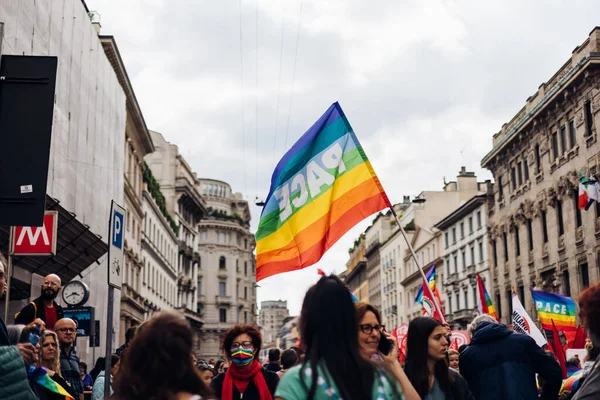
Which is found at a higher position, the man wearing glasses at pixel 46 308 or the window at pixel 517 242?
the window at pixel 517 242

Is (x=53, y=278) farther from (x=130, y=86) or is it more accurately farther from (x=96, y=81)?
(x=130, y=86)

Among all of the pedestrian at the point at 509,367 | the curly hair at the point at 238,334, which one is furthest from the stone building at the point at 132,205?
the pedestrian at the point at 509,367

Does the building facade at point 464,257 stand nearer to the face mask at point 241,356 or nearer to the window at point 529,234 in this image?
the window at point 529,234

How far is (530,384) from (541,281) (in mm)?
36931

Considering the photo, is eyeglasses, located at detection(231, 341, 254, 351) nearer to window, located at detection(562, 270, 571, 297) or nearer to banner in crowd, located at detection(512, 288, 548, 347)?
banner in crowd, located at detection(512, 288, 548, 347)

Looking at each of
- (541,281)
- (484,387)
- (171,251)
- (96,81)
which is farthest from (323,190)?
(171,251)

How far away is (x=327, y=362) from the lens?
379cm

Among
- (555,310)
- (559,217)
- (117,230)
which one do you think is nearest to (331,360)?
(117,230)

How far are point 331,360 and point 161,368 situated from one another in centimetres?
77

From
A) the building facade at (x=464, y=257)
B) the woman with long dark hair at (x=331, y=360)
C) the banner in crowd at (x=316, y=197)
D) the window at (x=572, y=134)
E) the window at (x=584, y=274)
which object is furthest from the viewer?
the building facade at (x=464, y=257)

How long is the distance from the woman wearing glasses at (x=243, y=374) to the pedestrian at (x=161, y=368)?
3587mm

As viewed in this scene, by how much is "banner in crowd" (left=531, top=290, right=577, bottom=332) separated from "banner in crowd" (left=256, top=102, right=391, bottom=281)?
393 inches

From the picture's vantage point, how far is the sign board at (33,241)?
60.8 feet

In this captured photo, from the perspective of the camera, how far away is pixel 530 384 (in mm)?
6801
